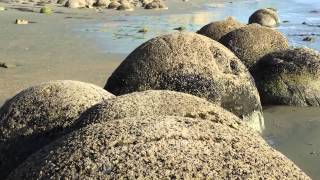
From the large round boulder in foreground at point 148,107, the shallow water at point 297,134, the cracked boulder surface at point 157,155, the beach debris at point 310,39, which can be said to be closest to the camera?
the cracked boulder surface at point 157,155

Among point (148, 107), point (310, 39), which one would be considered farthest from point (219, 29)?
point (310, 39)

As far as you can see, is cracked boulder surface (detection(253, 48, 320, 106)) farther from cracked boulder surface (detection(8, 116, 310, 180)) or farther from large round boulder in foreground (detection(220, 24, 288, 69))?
cracked boulder surface (detection(8, 116, 310, 180))

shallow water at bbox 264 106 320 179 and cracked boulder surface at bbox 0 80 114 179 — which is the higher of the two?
cracked boulder surface at bbox 0 80 114 179

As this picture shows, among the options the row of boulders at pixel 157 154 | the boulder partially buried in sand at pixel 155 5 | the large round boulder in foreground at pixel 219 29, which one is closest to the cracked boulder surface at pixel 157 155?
the row of boulders at pixel 157 154

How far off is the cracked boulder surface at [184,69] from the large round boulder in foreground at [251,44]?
10.2ft

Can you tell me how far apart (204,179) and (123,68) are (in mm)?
5472

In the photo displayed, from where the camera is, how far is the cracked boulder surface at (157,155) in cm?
261

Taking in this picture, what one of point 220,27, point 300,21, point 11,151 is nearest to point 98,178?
point 11,151

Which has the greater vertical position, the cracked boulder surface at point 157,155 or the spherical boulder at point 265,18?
the cracked boulder surface at point 157,155

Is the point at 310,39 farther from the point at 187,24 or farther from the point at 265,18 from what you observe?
the point at 187,24

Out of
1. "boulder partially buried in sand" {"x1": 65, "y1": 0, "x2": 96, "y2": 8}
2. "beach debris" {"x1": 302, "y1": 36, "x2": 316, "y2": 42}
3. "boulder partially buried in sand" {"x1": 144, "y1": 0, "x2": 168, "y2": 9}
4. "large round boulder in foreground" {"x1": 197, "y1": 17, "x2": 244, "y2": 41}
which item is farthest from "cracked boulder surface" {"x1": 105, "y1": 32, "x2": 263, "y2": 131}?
"boulder partially buried in sand" {"x1": 144, "y1": 0, "x2": 168, "y2": 9}

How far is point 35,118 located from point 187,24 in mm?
22351

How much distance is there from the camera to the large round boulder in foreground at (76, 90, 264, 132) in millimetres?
3961

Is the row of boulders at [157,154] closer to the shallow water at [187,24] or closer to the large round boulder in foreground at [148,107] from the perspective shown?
the large round boulder in foreground at [148,107]
